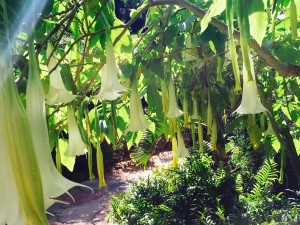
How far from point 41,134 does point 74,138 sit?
0.57 m

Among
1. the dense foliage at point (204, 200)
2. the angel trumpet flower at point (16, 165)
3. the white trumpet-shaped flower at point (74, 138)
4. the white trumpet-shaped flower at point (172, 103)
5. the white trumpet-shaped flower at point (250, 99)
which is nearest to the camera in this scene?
the angel trumpet flower at point (16, 165)

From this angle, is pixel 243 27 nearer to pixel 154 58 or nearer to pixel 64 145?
pixel 154 58

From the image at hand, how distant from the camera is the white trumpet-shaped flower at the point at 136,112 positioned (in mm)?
854

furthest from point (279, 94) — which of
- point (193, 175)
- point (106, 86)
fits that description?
point (193, 175)

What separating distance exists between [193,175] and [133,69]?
2.73 metres

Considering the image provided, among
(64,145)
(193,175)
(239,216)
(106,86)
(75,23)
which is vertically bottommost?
(239,216)

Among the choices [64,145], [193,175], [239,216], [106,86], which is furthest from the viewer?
[193,175]

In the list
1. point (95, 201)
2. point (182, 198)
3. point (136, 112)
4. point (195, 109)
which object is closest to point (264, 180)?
point (182, 198)

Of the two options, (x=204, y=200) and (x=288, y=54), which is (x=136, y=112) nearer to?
(x=288, y=54)

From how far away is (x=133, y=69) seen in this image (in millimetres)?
889

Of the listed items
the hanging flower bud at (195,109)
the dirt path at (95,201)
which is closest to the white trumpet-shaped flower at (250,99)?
the hanging flower bud at (195,109)

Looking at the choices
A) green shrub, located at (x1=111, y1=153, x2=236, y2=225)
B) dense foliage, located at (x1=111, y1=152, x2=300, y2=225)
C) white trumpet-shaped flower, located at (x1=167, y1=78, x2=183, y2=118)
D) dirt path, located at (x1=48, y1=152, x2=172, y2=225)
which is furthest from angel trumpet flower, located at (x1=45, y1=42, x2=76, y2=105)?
dirt path, located at (x1=48, y1=152, x2=172, y2=225)

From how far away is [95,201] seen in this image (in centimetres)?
517

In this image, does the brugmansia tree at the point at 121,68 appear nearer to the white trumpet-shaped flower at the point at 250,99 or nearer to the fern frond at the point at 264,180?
the white trumpet-shaped flower at the point at 250,99
